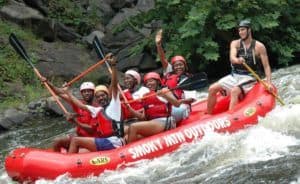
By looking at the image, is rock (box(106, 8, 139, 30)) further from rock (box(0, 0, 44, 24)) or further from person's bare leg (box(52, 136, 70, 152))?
person's bare leg (box(52, 136, 70, 152))

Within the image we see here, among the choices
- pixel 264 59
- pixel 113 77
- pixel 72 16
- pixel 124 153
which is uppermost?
pixel 72 16

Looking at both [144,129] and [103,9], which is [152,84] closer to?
[144,129]

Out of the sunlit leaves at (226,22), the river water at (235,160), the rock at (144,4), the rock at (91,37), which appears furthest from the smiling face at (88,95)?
the rock at (144,4)

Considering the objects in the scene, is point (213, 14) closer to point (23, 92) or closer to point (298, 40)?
point (298, 40)

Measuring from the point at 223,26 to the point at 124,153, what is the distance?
6441mm

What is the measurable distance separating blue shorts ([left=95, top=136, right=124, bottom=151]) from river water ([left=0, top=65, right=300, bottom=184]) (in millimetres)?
386

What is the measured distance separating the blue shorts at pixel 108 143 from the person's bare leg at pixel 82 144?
5 centimetres

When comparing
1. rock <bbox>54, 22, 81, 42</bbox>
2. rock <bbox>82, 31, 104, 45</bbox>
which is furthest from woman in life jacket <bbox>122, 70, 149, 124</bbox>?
rock <bbox>54, 22, 81, 42</bbox>

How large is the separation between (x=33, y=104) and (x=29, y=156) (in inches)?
215

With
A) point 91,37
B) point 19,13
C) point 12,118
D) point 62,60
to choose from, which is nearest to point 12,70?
point 62,60

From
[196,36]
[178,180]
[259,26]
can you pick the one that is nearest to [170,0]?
[196,36]

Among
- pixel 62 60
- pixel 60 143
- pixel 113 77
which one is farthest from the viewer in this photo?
pixel 62 60

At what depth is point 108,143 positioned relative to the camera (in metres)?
6.91

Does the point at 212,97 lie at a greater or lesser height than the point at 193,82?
lesser
